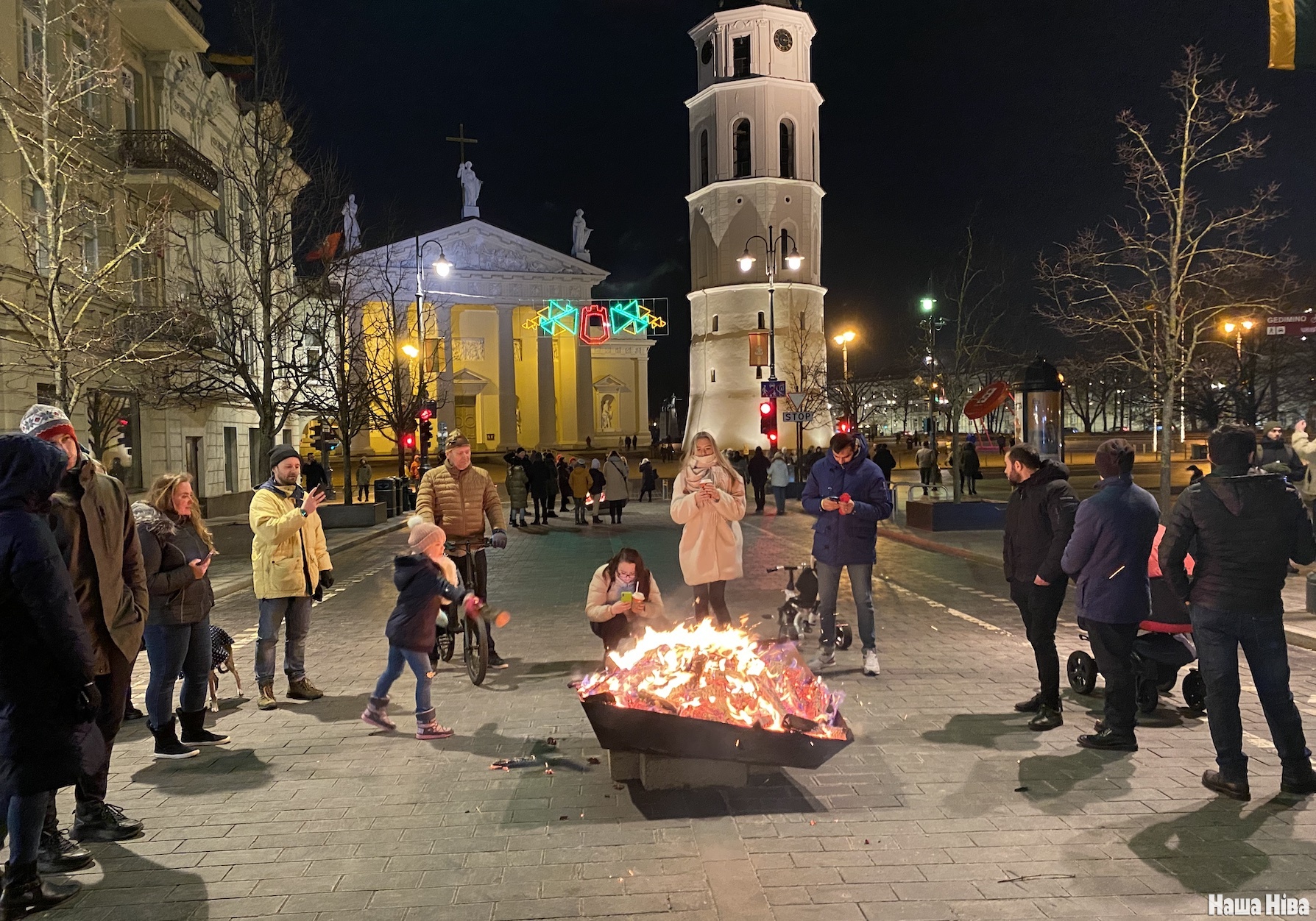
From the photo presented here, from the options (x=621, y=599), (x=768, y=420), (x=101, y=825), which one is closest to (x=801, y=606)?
(x=621, y=599)

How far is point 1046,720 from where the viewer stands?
612 centimetres

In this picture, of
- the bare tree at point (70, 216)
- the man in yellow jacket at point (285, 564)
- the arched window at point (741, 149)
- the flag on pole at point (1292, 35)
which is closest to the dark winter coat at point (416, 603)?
the man in yellow jacket at point (285, 564)

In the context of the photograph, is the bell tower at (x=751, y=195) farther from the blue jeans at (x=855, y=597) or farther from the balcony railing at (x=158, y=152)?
the blue jeans at (x=855, y=597)

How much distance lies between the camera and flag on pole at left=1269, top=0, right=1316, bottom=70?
7863 mm

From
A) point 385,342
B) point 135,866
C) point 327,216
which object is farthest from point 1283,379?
point 135,866

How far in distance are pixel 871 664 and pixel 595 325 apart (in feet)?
167

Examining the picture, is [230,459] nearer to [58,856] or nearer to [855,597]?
[855,597]

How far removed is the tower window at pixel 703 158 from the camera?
2324 inches

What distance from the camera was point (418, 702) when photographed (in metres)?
6.25

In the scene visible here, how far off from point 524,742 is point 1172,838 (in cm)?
375

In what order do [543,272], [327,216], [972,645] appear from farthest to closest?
1. [543,272]
2. [327,216]
3. [972,645]

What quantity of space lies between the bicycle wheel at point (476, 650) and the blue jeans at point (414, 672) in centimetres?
113

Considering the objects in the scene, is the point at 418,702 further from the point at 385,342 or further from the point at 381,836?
the point at 385,342

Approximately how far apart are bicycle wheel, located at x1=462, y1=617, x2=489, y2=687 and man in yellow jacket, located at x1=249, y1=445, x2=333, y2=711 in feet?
3.98
